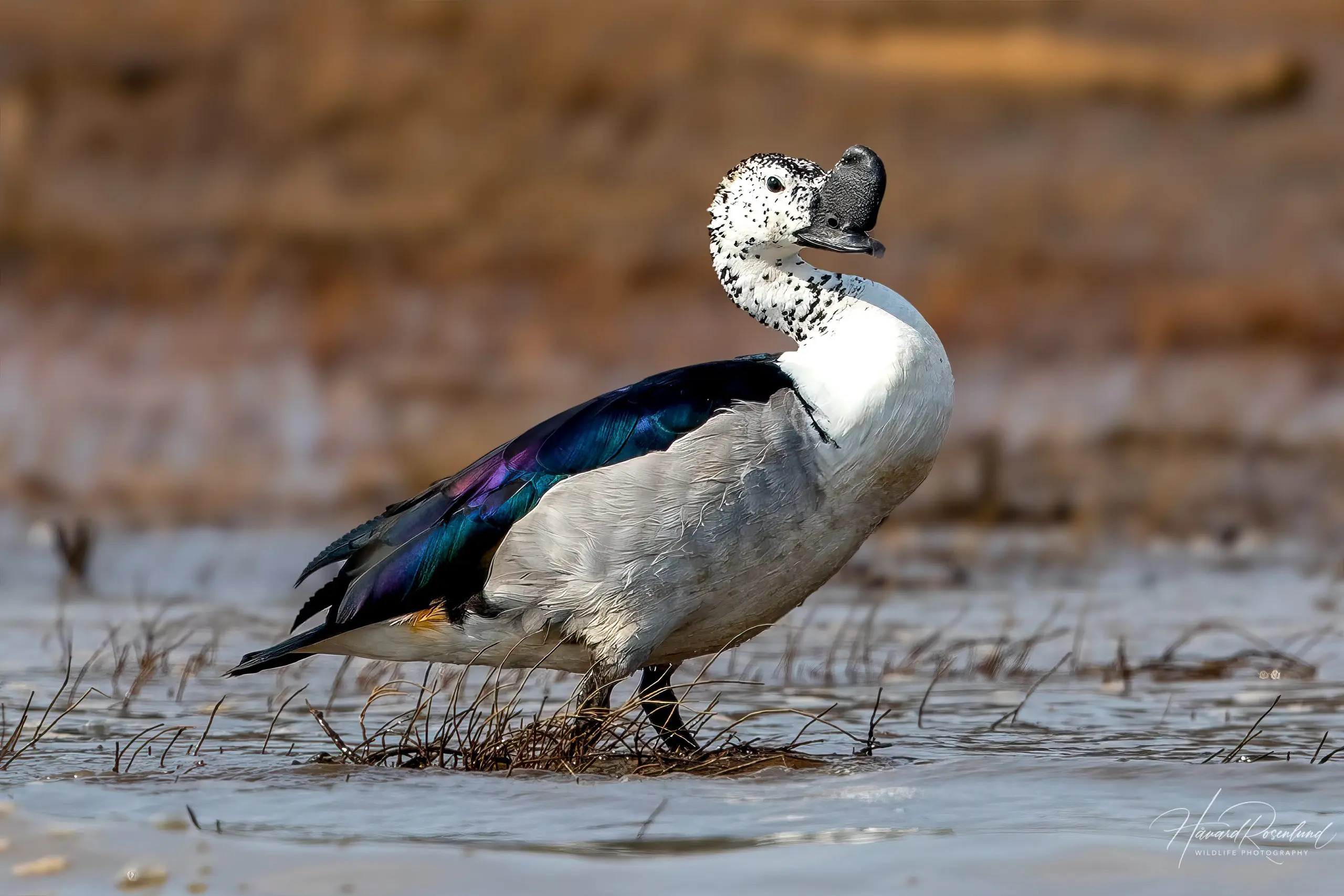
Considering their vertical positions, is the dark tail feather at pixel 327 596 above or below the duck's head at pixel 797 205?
below

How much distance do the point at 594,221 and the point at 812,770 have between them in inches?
369

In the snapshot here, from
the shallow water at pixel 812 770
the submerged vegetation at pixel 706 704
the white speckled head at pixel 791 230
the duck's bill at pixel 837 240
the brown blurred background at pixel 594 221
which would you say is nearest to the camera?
the shallow water at pixel 812 770

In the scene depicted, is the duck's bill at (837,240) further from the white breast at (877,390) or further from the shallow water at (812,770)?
the shallow water at (812,770)

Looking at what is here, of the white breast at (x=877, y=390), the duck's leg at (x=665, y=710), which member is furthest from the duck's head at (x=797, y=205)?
the duck's leg at (x=665, y=710)

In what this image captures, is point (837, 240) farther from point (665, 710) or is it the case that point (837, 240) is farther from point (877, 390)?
point (665, 710)

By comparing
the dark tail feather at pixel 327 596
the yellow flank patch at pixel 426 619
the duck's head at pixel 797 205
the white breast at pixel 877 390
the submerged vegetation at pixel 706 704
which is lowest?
the submerged vegetation at pixel 706 704

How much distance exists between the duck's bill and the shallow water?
1.37 m

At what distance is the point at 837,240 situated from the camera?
5.82 meters

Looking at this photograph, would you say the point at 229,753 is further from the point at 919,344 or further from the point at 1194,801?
the point at 1194,801

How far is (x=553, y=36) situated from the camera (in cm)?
1462

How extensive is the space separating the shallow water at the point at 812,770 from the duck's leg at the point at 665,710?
12.6 inches

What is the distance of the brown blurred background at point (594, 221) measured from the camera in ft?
43.4

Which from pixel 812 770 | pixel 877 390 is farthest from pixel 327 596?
pixel 877 390

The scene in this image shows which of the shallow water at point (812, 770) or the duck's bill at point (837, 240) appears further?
the duck's bill at point (837, 240)
